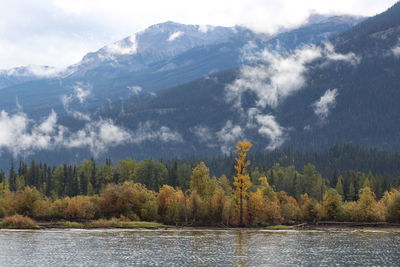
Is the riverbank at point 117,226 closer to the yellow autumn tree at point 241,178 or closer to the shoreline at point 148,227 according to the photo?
the shoreline at point 148,227

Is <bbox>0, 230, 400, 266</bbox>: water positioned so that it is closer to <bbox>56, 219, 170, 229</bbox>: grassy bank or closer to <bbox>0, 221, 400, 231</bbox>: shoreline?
<bbox>0, 221, 400, 231</bbox>: shoreline

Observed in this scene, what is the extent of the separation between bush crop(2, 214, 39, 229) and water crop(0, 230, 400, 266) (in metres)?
9.18

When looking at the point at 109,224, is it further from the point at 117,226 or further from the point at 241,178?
the point at 241,178

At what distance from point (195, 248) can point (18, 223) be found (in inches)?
2276

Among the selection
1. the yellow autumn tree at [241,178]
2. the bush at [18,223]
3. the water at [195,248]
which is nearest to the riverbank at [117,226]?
the bush at [18,223]

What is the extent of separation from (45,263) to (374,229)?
9134 centimetres

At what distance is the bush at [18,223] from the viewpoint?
136 meters

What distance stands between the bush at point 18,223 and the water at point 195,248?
9182mm

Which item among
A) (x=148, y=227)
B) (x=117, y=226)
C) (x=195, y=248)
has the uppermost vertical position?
(x=117, y=226)

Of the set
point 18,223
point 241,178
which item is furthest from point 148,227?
point 18,223

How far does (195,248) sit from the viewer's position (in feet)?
320

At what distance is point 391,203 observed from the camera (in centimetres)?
15438

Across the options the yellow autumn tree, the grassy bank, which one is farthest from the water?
the yellow autumn tree

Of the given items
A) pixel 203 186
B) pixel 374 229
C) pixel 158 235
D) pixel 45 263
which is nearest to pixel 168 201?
pixel 203 186
